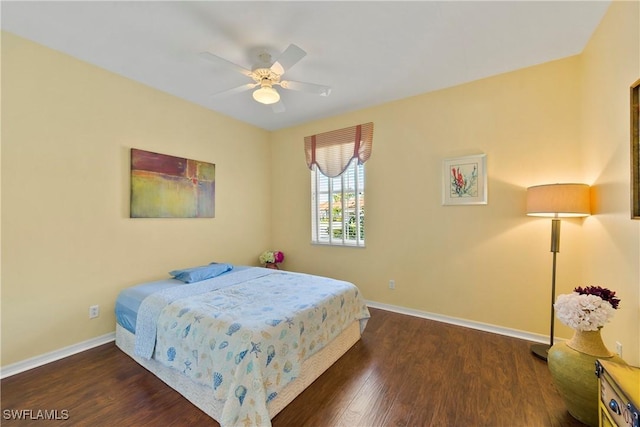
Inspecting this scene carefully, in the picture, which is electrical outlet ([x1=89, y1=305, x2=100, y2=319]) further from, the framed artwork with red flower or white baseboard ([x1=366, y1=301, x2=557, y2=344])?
the framed artwork with red flower

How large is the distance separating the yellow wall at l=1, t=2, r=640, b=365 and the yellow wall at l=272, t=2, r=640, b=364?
1 centimetres

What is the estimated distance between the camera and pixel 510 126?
274cm

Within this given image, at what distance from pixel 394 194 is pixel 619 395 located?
2596 mm

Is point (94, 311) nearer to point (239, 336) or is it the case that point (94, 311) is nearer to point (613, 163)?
point (239, 336)

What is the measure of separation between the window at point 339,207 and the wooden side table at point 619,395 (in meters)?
2.65

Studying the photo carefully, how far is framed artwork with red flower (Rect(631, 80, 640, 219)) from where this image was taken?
151 cm

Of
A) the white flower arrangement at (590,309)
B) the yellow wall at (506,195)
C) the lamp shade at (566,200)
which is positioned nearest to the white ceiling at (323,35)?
the yellow wall at (506,195)

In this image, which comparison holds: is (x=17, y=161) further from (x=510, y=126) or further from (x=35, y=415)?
(x=510, y=126)

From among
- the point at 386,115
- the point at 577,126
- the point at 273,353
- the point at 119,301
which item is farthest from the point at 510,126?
the point at 119,301

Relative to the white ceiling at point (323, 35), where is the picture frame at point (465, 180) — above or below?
below

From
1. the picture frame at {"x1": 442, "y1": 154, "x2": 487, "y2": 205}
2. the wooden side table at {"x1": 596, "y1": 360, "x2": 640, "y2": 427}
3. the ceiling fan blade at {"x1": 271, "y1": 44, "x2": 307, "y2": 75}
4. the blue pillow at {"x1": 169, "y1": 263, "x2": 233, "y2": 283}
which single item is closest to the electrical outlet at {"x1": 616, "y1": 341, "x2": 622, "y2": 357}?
the wooden side table at {"x1": 596, "y1": 360, "x2": 640, "y2": 427}

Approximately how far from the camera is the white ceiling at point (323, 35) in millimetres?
1907

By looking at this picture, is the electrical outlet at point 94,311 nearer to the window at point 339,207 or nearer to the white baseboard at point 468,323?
the window at point 339,207

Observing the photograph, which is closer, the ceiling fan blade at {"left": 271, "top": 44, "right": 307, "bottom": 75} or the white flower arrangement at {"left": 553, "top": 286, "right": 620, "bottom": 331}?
the white flower arrangement at {"left": 553, "top": 286, "right": 620, "bottom": 331}
